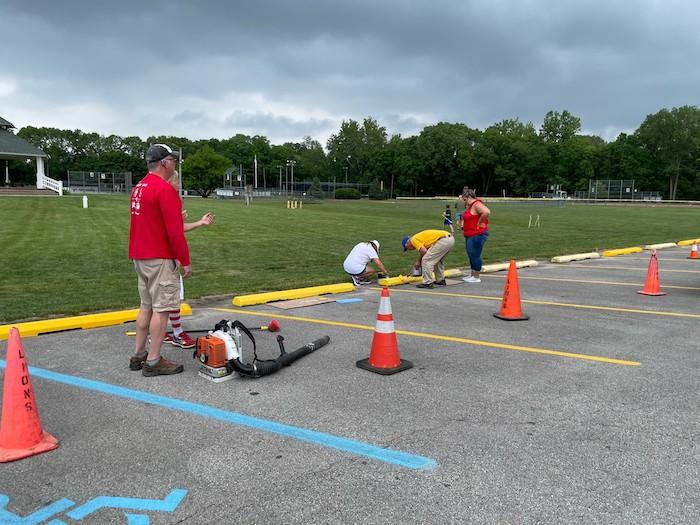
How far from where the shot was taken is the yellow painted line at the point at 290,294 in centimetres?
834

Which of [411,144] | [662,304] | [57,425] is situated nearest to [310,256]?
[662,304]

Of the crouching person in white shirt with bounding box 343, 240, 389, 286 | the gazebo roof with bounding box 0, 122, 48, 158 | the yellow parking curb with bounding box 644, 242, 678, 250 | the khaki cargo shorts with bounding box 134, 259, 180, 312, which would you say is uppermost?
the gazebo roof with bounding box 0, 122, 48, 158

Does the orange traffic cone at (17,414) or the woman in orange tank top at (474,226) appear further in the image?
the woman in orange tank top at (474,226)

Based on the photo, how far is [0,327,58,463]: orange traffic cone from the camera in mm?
3457

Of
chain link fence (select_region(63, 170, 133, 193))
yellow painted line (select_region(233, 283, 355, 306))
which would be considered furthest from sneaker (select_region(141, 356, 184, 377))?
chain link fence (select_region(63, 170, 133, 193))

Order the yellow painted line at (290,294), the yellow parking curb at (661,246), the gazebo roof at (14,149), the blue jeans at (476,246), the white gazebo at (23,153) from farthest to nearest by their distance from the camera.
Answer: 1. the gazebo roof at (14,149)
2. the white gazebo at (23,153)
3. the yellow parking curb at (661,246)
4. the blue jeans at (476,246)
5. the yellow painted line at (290,294)

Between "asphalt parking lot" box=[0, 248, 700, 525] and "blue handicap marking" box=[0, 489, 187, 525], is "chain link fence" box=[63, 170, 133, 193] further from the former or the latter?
"blue handicap marking" box=[0, 489, 187, 525]

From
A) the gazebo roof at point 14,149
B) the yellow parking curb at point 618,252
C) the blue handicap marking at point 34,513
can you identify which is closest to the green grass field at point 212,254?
the yellow parking curb at point 618,252

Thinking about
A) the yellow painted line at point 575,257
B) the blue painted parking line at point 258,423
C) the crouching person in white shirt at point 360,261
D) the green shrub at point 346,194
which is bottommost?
the blue painted parking line at point 258,423

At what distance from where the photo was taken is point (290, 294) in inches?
350

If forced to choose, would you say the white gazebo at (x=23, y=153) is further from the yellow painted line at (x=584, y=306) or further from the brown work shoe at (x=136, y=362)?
the brown work shoe at (x=136, y=362)

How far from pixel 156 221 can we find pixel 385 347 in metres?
2.39

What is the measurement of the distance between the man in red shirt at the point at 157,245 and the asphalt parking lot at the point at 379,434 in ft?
1.56

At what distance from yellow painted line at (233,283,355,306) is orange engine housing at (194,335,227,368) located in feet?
11.0
